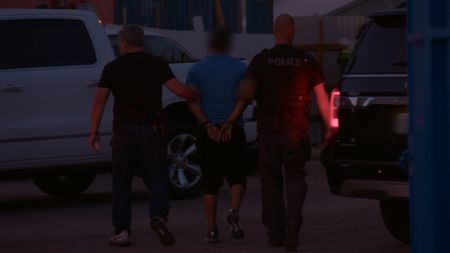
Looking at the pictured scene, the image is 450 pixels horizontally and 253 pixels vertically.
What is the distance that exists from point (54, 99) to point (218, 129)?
2.73m

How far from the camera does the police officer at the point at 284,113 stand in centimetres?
856

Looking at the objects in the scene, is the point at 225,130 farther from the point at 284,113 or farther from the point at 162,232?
the point at 162,232

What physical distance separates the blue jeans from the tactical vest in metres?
1.07

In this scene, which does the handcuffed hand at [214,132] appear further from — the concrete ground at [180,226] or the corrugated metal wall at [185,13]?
the corrugated metal wall at [185,13]

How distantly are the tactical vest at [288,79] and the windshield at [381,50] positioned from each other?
1.49ft

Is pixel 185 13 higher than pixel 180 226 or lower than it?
higher

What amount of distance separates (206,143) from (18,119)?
105 inches

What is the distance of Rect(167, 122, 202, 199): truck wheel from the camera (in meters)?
12.0

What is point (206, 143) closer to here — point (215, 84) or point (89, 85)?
point (215, 84)

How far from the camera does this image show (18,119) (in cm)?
1099

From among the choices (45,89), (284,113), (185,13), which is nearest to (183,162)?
(45,89)

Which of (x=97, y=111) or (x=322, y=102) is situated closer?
(x=322, y=102)

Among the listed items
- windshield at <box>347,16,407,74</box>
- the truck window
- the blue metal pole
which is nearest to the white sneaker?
windshield at <box>347,16,407,74</box>

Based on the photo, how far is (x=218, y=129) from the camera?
29.6 feet
